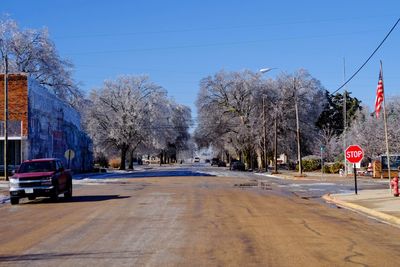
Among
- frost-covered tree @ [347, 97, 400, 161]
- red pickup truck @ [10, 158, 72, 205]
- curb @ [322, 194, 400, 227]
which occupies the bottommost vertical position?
curb @ [322, 194, 400, 227]

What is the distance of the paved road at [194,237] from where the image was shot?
9922mm

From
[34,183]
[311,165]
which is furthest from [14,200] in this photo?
[311,165]

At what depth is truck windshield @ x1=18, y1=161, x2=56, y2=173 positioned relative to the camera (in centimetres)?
2433

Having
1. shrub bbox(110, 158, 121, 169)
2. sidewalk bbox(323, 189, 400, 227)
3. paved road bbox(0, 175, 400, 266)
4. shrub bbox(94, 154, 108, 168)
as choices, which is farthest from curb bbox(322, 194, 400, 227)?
shrub bbox(94, 154, 108, 168)

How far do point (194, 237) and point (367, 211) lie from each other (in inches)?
358

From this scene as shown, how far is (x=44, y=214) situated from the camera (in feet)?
61.1

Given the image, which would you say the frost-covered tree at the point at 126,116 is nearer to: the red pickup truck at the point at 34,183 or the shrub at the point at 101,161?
the shrub at the point at 101,161

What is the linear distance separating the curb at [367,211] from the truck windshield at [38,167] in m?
12.1

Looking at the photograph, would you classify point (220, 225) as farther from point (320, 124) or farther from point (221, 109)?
point (320, 124)

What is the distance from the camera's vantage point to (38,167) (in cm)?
2447

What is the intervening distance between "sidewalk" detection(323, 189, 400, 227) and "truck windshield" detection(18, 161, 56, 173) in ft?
39.8

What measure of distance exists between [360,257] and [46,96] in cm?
4780

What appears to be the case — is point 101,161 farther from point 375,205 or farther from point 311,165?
point 375,205

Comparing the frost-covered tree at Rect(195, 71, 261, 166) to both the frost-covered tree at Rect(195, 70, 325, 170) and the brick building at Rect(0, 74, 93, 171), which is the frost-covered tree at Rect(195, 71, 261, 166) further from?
the brick building at Rect(0, 74, 93, 171)
